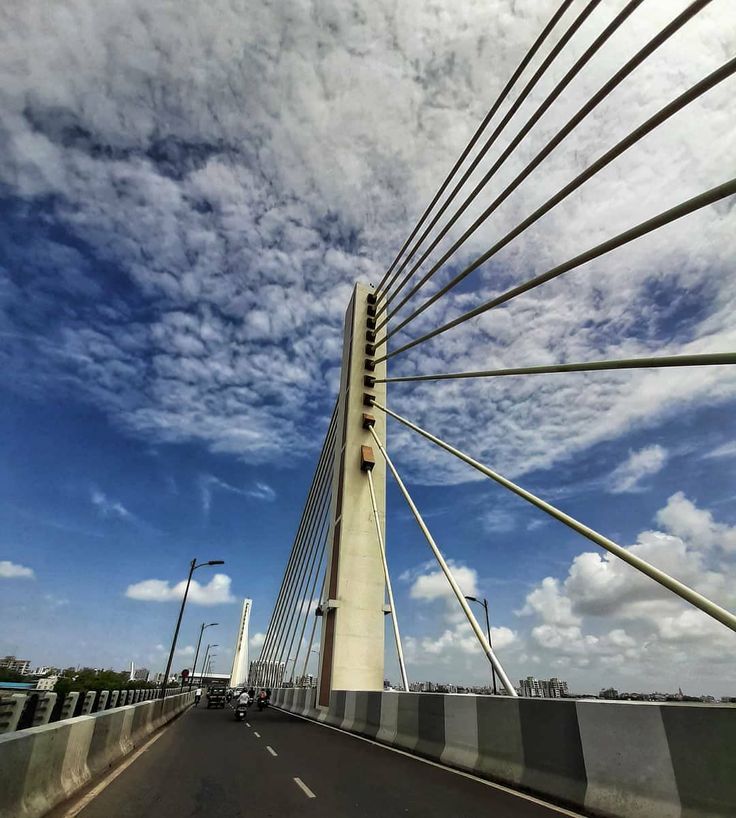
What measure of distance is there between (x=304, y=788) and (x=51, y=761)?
3.43 meters

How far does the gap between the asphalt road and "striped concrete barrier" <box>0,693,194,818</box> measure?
424 millimetres

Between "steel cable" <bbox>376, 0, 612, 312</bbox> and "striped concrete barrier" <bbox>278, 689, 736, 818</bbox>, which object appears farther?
"steel cable" <bbox>376, 0, 612, 312</bbox>

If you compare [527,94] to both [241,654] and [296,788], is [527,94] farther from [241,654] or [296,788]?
[241,654]

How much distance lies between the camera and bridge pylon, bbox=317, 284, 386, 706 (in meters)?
22.0

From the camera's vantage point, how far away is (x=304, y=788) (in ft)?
24.5

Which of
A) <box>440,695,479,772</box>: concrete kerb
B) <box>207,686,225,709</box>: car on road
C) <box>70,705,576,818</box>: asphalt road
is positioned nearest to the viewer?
<box>70,705,576,818</box>: asphalt road

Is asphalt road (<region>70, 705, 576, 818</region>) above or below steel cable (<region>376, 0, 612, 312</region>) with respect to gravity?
below

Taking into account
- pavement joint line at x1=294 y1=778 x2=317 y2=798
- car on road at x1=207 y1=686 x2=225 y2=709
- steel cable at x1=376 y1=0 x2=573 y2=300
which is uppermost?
steel cable at x1=376 y1=0 x2=573 y2=300

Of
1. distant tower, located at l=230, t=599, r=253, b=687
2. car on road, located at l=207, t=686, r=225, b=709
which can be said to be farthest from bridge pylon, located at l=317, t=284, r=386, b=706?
distant tower, located at l=230, t=599, r=253, b=687

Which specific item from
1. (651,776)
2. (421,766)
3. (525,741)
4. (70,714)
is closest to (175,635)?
(70,714)

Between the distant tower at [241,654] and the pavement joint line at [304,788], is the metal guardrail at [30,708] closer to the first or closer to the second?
the pavement joint line at [304,788]

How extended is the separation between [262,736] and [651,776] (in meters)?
13.0

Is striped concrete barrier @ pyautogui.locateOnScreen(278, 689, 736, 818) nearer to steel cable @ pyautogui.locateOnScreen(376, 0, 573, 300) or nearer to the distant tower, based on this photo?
steel cable @ pyautogui.locateOnScreen(376, 0, 573, 300)

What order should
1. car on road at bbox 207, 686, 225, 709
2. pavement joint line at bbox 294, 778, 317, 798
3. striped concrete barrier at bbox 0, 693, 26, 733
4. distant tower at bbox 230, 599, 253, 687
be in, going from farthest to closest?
1. distant tower at bbox 230, 599, 253, 687
2. car on road at bbox 207, 686, 225, 709
3. striped concrete barrier at bbox 0, 693, 26, 733
4. pavement joint line at bbox 294, 778, 317, 798
